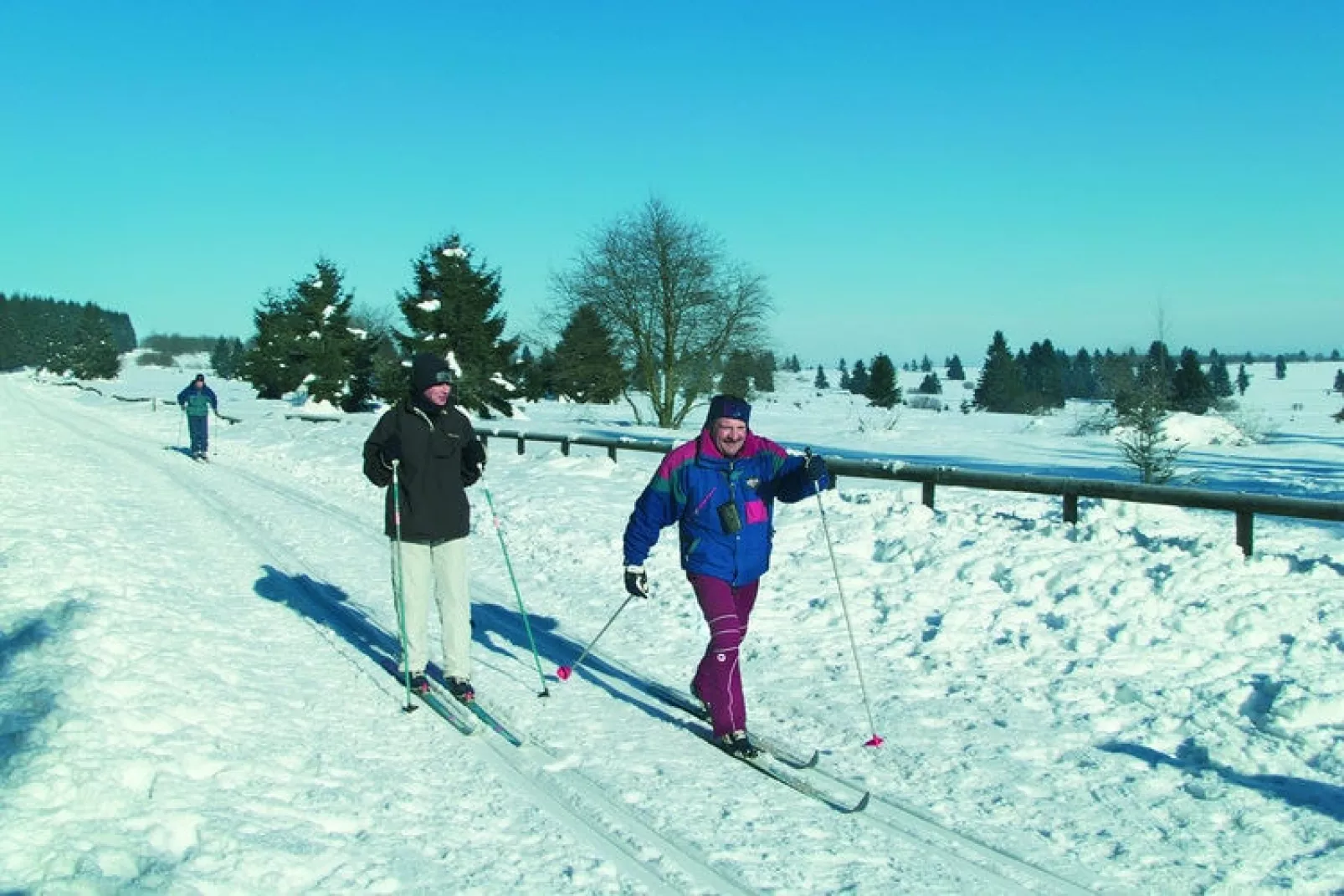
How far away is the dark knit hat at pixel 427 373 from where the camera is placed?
21.1 feet

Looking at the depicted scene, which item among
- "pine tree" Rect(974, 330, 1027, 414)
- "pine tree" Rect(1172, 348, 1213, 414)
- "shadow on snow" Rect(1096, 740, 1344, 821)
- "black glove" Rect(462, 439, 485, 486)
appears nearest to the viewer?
"shadow on snow" Rect(1096, 740, 1344, 821)

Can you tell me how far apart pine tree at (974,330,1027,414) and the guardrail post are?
228ft

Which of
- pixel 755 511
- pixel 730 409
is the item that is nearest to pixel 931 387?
pixel 755 511

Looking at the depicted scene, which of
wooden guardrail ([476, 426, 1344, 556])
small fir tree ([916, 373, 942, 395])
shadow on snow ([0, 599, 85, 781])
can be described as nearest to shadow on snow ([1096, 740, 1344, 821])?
wooden guardrail ([476, 426, 1344, 556])

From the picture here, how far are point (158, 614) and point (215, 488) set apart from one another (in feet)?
32.0

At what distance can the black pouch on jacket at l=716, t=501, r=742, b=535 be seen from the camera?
18.2 ft

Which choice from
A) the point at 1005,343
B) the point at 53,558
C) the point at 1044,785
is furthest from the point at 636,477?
the point at 1005,343

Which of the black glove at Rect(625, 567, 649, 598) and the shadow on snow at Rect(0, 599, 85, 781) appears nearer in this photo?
the shadow on snow at Rect(0, 599, 85, 781)

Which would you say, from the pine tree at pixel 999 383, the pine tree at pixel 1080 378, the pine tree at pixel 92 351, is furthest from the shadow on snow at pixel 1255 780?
the pine tree at pixel 1080 378

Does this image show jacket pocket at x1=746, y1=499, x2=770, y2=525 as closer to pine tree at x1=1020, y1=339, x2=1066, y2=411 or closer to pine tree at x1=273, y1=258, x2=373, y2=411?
pine tree at x1=273, y1=258, x2=373, y2=411

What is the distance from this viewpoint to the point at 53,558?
9539mm

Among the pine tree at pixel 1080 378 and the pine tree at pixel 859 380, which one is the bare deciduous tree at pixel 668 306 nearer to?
the pine tree at pixel 859 380

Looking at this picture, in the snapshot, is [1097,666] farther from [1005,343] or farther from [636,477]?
[1005,343]

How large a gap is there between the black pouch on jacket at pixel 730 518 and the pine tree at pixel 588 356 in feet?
110
